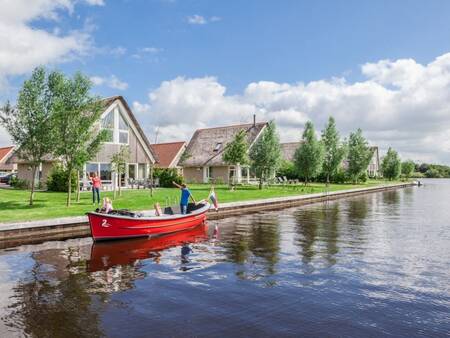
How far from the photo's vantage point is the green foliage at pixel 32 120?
75.1ft

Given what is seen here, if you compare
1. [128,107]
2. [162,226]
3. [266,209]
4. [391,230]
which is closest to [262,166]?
[266,209]

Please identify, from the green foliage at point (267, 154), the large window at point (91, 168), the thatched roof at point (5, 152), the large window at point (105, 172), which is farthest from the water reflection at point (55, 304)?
the thatched roof at point (5, 152)

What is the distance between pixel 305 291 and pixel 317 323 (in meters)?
2.16

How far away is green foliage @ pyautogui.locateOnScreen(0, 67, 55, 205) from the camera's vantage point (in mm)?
22891

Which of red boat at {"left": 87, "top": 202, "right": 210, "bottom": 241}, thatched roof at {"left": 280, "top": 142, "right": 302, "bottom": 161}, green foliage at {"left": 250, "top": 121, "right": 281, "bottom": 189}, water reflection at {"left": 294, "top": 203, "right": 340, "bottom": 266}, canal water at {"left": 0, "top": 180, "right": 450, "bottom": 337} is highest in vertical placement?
thatched roof at {"left": 280, "top": 142, "right": 302, "bottom": 161}

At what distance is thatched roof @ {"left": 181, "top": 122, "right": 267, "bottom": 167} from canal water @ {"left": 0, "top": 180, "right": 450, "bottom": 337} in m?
33.7

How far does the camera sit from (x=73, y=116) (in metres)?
23.9

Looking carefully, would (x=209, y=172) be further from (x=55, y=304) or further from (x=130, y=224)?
(x=55, y=304)

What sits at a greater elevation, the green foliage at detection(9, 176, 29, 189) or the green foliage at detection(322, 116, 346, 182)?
the green foliage at detection(322, 116, 346, 182)

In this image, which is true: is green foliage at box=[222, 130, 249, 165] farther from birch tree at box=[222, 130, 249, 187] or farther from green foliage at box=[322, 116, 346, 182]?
green foliage at box=[322, 116, 346, 182]

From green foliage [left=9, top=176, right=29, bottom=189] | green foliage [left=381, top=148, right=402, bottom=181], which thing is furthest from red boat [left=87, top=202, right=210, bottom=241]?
green foliage [left=381, top=148, right=402, bottom=181]

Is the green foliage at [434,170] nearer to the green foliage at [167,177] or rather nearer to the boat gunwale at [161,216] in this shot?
the green foliage at [167,177]

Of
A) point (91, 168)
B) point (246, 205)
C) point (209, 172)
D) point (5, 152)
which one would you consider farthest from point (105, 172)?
point (5, 152)

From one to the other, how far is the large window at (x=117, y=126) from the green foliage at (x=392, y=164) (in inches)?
2893
